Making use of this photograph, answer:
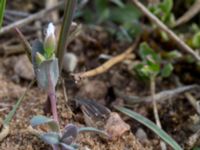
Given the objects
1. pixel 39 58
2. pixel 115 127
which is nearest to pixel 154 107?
pixel 115 127

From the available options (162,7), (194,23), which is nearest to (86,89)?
(162,7)

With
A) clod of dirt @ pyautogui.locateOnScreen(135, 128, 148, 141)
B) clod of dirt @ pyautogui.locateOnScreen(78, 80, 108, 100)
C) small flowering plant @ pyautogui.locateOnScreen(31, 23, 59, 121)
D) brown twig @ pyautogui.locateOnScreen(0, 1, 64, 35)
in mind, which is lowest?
clod of dirt @ pyautogui.locateOnScreen(135, 128, 148, 141)

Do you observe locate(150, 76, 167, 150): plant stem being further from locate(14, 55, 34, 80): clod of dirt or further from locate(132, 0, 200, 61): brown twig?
locate(14, 55, 34, 80): clod of dirt

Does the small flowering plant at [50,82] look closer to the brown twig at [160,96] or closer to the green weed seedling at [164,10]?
the brown twig at [160,96]

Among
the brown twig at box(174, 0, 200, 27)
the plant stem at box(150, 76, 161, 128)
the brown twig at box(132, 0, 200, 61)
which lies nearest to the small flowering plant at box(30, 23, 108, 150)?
the plant stem at box(150, 76, 161, 128)

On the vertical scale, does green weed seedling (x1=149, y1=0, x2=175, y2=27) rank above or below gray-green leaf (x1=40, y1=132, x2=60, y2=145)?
above

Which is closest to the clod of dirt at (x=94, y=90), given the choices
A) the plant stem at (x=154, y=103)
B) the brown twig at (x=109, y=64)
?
the brown twig at (x=109, y=64)

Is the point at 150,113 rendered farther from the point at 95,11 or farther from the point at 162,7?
the point at 95,11
